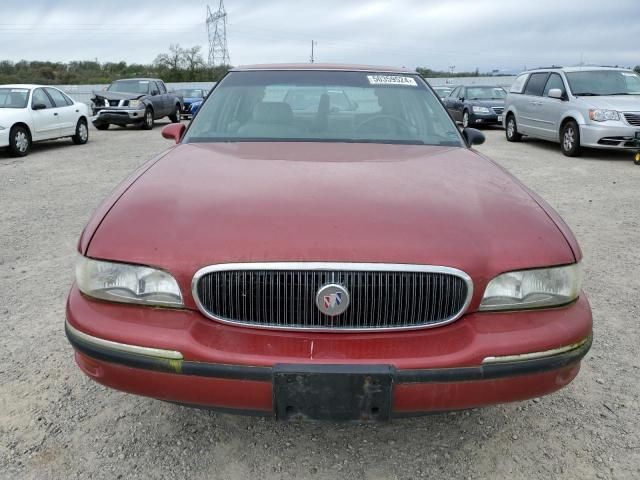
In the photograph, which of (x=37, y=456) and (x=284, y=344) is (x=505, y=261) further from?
(x=37, y=456)

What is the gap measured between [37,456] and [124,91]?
17087 mm

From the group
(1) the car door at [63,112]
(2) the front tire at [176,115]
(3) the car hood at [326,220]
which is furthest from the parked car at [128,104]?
(3) the car hood at [326,220]

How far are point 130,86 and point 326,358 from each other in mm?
17970

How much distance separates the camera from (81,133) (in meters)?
13.3

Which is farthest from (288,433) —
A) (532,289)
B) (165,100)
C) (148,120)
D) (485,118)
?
(165,100)

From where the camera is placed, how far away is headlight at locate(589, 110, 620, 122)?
974 centimetres

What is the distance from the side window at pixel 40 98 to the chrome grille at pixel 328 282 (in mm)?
11328

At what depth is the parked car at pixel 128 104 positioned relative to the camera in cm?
1680

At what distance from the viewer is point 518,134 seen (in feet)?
43.5

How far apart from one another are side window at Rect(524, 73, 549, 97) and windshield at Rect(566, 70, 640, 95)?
91 centimetres

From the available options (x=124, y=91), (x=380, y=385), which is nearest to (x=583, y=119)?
(x=380, y=385)

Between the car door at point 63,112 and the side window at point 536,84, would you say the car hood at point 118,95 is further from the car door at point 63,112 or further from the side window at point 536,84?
the side window at point 536,84

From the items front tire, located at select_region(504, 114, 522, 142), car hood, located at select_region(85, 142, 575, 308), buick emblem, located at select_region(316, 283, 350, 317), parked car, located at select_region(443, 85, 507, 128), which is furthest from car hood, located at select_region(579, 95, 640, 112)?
buick emblem, located at select_region(316, 283, 350, 317)

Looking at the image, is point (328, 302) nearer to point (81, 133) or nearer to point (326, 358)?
point (326, 358)
